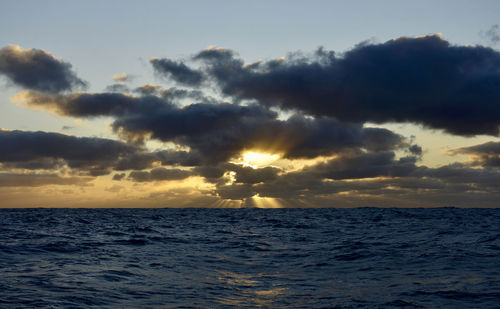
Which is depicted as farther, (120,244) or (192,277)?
(120,244)

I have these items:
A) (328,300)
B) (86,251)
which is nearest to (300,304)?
(328,300)

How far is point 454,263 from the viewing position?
20406mm

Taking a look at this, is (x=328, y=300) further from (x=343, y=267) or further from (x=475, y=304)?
(x=343, y=267)

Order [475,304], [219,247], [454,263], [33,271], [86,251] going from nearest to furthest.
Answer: [475,304] → [33,271] → [454,263] → [86,251] → [219,247]

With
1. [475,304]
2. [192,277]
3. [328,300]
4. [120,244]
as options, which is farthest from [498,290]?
[120,244]

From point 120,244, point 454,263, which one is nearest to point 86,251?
point 120,244

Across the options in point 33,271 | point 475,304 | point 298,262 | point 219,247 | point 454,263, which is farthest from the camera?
point 219,247

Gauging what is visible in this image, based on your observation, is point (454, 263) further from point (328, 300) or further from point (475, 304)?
point (328, 300)

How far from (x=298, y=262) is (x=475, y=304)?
11.2 meters

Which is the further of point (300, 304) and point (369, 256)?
point (369, 256)

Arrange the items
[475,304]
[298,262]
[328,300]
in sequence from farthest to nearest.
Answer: [298,262] → [328,300] → [475,304]

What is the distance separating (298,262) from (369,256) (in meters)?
4.30

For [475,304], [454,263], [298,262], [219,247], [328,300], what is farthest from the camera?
[219,247]

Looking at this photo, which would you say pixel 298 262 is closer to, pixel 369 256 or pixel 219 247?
pixel 369 256
